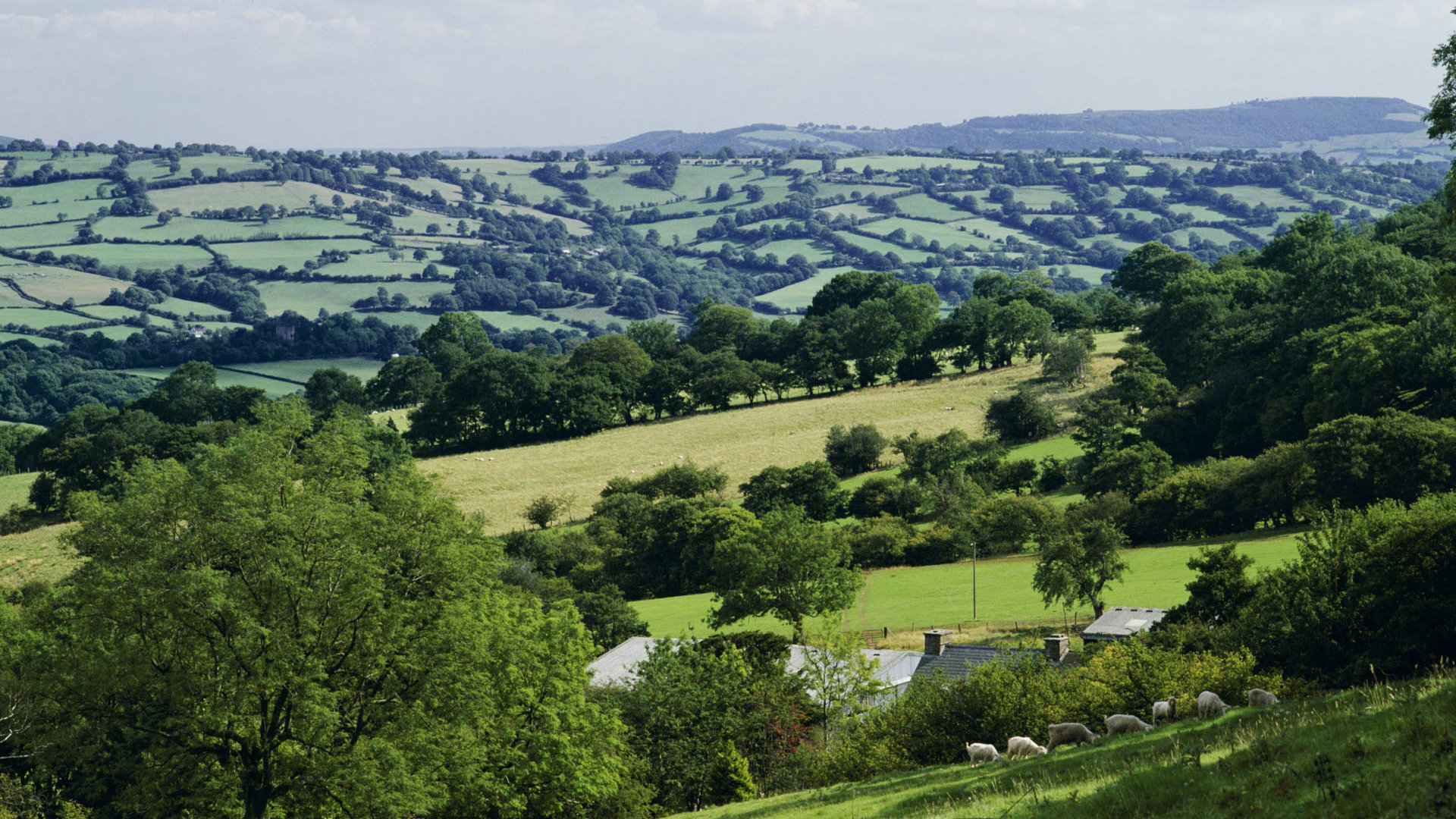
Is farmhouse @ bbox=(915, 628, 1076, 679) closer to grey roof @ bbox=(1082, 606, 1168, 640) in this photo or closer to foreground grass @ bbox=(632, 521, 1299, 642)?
grey roof @ bbox=(1082, 606, 1168, 640)

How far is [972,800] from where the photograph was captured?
18.0m

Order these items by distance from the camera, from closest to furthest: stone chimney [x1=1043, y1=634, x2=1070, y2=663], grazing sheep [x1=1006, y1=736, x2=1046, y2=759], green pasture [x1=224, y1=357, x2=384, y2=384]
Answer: grazing sheep [x1=1006, y1=736, x2=1046, y2=759] < stone chimney [x1=1043, y1=634, x2=1070, y2=663] < green pasture [x1=224, y1=357, x2=384, y2=384]

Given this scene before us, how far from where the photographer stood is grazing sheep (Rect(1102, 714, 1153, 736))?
2353cm

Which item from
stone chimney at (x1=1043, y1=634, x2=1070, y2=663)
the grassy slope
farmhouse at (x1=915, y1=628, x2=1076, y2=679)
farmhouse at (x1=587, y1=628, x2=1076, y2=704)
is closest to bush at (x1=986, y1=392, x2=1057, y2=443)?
the grassy slope

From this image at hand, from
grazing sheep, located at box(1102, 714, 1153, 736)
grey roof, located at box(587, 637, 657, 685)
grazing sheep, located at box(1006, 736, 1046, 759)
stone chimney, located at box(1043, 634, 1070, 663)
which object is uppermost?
grazing sheep, located at box(1102, 714, 1153, 736)

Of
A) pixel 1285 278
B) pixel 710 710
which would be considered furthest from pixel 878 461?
pixel 710 710

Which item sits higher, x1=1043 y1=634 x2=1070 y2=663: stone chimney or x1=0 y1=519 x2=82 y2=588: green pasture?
x1=1043 y1=634 x2=1070 y2=663: stone chimney

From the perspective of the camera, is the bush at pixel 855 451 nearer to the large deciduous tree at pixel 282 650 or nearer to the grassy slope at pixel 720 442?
the grassy slope at pixel 720 442

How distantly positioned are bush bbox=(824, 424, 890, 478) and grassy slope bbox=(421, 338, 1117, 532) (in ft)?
13.3

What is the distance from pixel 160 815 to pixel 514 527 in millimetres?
55397

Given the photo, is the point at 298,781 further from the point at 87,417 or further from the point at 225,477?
the point at 87,417

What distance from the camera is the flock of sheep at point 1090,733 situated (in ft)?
75.5

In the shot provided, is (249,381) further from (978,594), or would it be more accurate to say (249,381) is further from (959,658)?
(959,658)

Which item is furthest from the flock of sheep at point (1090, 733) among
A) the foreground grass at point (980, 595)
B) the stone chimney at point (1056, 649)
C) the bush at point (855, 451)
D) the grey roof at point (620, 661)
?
the bush at point (855, 451)
